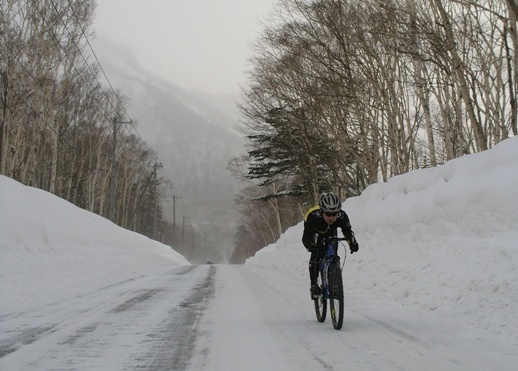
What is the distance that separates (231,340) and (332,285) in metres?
1.41

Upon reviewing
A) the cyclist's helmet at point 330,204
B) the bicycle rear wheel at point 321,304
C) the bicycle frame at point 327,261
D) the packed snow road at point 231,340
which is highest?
the cyclist's helmet at point 330,204

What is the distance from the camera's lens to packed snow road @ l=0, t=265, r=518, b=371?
3.51 metres

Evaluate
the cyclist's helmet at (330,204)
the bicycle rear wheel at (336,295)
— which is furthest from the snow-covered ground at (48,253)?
the cyclist's helmet at (330,204)

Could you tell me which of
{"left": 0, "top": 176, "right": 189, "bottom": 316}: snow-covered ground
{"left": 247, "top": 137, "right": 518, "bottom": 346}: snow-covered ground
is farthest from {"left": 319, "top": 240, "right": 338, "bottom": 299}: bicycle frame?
{"left": 0, "top": 176, "right": 189, "bottom": 316}: snow-covered ground

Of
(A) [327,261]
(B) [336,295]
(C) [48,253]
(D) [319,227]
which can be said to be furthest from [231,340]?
(C) [48,253]

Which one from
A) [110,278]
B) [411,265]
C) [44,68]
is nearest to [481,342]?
[411,265]

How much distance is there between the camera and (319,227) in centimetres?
540

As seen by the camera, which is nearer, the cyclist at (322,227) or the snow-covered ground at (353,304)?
the snow-covered ground at (353,304)

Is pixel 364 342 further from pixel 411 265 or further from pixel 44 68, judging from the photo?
pixel 44 68

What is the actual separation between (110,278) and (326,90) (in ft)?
33.6

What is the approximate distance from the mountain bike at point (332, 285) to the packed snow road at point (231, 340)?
17 centimetres

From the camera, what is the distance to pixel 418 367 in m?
3.43

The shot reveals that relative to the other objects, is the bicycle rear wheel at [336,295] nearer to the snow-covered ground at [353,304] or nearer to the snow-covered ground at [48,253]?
the snow-covered ground at [353,304]

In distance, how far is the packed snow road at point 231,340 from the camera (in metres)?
3.51
